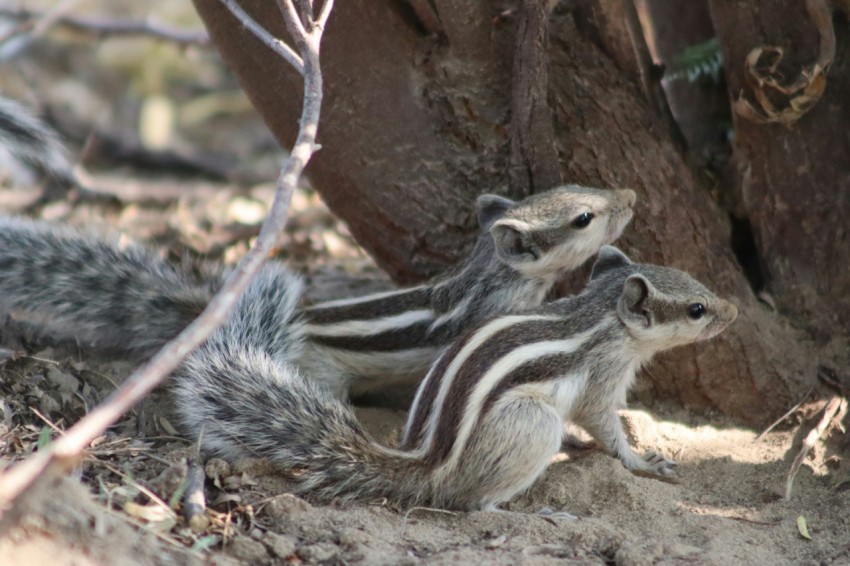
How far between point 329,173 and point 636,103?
5.35 feet

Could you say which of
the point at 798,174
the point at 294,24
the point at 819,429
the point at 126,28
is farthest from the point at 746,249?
the point at 126,28

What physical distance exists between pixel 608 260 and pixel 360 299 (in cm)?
128

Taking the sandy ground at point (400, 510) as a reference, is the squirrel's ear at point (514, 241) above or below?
above

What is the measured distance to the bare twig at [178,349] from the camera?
2.28 m

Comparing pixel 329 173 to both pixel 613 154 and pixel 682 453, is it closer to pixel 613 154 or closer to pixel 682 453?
pixel 613 154

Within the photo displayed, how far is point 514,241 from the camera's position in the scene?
4703 millimetres

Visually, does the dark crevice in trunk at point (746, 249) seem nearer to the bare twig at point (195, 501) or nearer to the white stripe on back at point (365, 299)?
the white stripe on back at point (365, 299)

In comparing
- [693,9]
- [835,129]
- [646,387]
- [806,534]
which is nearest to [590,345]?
[646,387]

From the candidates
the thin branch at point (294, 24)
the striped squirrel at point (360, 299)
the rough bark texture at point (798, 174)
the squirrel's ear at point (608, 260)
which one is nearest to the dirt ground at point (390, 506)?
the striped squirrel at point (360, 299)

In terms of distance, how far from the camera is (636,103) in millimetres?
4781

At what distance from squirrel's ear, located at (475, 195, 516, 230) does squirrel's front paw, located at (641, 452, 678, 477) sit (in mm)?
1367

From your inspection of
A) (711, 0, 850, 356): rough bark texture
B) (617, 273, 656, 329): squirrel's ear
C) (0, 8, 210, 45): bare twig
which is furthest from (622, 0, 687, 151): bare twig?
(0, 8, 210, 45): bare twig

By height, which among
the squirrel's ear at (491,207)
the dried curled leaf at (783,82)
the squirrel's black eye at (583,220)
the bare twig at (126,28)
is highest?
the bare twig at (126,28)

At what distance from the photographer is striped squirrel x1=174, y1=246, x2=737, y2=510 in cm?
384
